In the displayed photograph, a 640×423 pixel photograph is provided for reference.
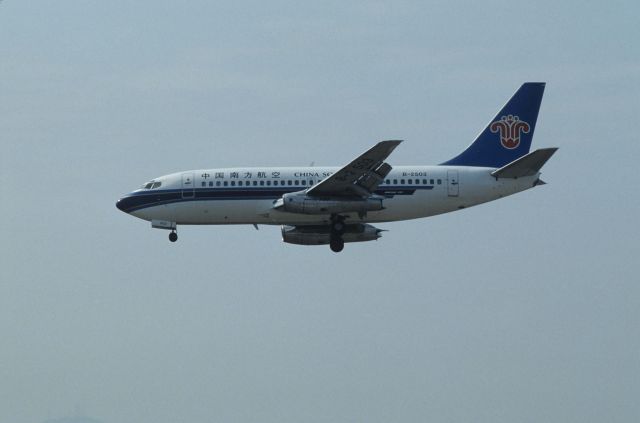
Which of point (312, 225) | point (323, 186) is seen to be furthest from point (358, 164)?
point (312, 225)

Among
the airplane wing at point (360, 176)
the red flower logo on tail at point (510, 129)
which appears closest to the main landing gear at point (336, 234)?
the airplane wing at point (360, 176)

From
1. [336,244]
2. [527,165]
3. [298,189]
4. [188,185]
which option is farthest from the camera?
[188,185]

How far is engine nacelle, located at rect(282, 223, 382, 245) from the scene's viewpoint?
254 ft

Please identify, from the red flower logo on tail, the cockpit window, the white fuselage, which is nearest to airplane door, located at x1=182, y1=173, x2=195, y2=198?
the white fuselage

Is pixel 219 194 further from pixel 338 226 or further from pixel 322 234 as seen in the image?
pixel 338 226

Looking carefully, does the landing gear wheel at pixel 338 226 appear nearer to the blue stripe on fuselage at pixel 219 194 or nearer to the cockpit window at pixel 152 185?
the blue stripe on fuselage at pixel 219 194

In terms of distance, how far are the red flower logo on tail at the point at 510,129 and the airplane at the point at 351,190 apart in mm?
54

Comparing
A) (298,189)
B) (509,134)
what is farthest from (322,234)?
(509,134)

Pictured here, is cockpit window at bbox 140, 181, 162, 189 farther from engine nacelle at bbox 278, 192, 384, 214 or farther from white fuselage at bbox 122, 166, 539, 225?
engine nacelle at bbox 278, 192, 384, 214

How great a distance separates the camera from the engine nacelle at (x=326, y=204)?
73375 mm

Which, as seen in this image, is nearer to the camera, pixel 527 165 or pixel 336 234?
pixel 527 165

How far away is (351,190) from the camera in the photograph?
73.7 meters

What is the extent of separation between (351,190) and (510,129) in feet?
34.7

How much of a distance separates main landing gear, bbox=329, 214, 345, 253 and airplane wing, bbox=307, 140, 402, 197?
6.94 ft
